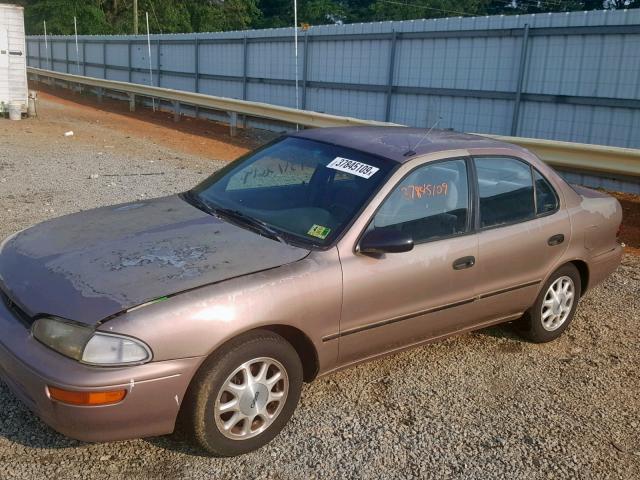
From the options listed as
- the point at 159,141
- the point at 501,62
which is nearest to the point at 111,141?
the point at 159,141

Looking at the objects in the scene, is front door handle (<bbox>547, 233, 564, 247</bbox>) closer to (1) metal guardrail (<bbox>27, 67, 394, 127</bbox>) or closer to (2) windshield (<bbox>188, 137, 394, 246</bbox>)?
(2) windshield (<bbox>188, 137, 394, 246</bbox>)

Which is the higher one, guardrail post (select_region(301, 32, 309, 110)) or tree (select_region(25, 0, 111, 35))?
tree (select_region(25, 0, 111, 35))

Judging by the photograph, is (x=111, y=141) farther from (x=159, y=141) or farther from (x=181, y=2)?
(x=181, y=2)

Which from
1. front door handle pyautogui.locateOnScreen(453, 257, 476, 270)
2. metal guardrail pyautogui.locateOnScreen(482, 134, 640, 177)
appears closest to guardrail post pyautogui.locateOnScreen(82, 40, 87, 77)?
metal guardrail pyautogui.locateOnScreen(482, 134, 640, 177)

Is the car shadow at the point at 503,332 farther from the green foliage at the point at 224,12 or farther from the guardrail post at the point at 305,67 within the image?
the green foliage at the point at 224,12

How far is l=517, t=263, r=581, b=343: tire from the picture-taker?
15.4 feet

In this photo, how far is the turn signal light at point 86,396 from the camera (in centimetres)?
278

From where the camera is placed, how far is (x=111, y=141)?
49.3ft

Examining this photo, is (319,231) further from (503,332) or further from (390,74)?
(390,74)

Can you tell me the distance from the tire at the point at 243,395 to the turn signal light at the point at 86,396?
35cm

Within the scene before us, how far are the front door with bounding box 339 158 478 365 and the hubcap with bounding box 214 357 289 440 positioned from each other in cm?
46


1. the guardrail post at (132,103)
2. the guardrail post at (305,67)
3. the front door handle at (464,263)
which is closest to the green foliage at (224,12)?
the guardrail post at (132,103)

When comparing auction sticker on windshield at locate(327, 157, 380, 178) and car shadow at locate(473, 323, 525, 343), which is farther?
car shadow at locate(473, 323, 525, 343)

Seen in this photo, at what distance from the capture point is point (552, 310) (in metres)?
4.80
